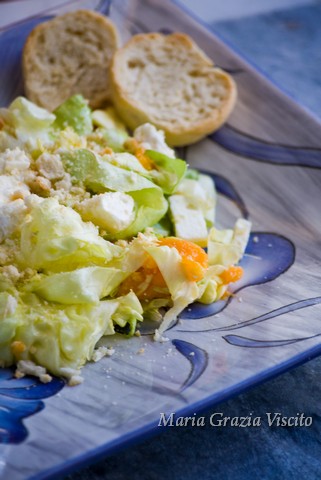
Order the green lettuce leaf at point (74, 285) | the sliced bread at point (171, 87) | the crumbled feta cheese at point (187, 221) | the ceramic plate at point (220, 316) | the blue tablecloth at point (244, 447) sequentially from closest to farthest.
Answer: the ceramic plate at point (220, 316)
the blue tablecloth at point (244, 447)
the green lettuce leaf at point (74, 285)
the crumbled feta cheese at point (187, 221)
the sliced bread at point (171, 87)

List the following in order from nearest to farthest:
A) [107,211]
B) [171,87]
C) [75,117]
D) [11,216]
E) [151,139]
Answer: [11,216] → [107,211] → [151,139] → [75,117] → [171,87]

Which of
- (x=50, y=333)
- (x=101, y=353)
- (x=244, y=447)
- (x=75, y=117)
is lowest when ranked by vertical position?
(x=244, y=447)

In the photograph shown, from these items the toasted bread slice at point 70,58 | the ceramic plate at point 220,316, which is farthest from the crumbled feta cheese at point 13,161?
the toasted bread slice at point 70,58

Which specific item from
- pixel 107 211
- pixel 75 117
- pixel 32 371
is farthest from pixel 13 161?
pixel 32 371

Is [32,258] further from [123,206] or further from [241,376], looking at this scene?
[241,376]

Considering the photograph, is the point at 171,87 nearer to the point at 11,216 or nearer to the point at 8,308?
the point at 11,216

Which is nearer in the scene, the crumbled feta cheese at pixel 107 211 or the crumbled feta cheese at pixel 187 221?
the crumbled feta cheese at pixel 107 211

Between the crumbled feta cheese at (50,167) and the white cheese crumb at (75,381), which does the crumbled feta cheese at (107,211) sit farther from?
the white cheese crumb at (75,381)

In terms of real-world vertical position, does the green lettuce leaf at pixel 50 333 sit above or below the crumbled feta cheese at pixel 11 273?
below
